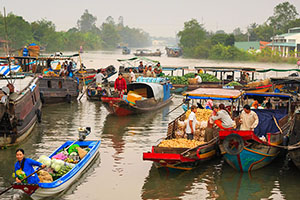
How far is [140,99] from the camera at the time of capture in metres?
20.5

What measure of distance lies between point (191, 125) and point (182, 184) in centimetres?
211

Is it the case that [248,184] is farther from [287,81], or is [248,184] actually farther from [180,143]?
[287,81]

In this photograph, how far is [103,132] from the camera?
17359 mm

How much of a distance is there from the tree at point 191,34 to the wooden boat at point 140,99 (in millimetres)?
76682

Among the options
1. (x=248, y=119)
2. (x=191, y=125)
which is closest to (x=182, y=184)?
(x=191, y=125)

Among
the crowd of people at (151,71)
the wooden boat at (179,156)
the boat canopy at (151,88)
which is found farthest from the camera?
the crowd of people at (151,71)

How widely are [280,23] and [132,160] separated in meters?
108

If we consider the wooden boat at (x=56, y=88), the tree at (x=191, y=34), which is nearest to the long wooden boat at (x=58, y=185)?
the wooden boat at (x=56, y=88)

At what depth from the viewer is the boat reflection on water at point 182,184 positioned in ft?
35.2

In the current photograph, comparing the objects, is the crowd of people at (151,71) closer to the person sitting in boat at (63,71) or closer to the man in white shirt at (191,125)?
the person sitting in boat at (63,71)

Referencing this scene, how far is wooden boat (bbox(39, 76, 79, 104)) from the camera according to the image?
2319 cm

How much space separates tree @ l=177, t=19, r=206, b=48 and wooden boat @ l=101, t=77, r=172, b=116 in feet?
252

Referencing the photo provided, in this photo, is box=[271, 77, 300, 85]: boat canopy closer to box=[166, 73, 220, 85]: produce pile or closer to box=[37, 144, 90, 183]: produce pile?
box=[166, 73, 220, 85]: produce pile

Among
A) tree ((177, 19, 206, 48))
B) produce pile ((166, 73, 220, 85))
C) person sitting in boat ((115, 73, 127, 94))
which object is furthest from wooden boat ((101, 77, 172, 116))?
tree ((177, 19, 206, 48))
